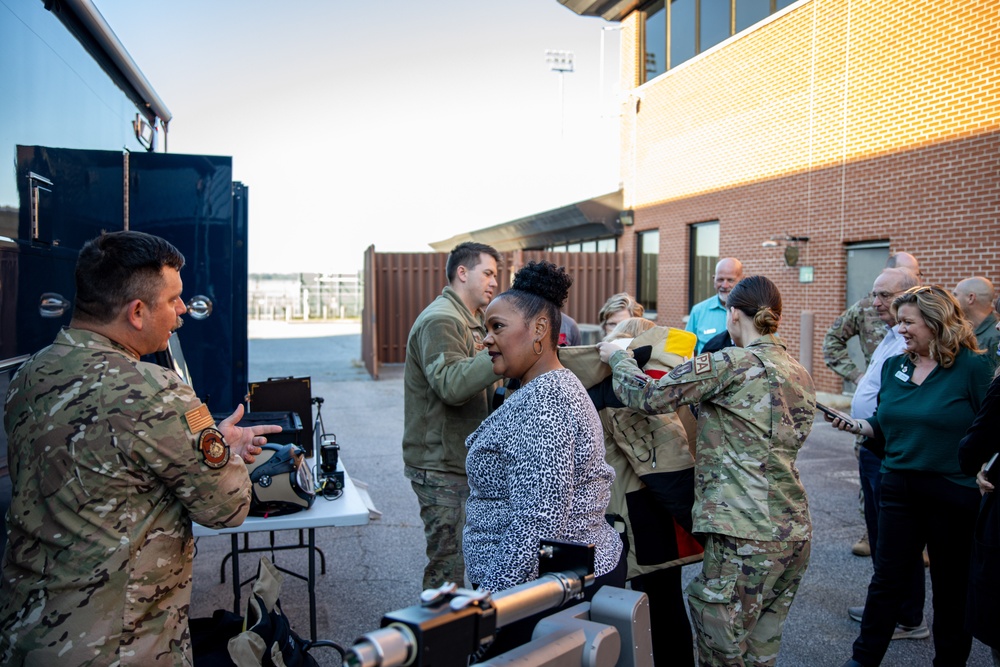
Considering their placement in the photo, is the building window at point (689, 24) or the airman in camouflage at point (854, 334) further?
the building window at point (689, 24)

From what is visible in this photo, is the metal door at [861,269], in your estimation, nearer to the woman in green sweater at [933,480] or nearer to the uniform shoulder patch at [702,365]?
the woman in green sweater at [933,480]

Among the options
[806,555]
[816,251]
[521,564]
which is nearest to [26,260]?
[521,564]

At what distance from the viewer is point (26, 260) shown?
2.91 m

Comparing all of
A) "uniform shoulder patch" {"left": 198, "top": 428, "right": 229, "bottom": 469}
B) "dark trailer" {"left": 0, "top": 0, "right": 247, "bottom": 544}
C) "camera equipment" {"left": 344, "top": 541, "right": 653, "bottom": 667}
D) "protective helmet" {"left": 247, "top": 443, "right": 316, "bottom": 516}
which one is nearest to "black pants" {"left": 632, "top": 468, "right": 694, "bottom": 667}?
"protective helmet" {"left": 247, "top": 443, "right": 316, "bottom": 516}

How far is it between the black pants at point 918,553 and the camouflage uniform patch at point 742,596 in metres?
0.87

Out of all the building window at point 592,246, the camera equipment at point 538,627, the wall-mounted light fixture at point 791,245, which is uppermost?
the building window at point 592,246

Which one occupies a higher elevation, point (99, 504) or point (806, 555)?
point (99, 504)

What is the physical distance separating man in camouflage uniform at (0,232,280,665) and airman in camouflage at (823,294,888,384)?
501 centimetres

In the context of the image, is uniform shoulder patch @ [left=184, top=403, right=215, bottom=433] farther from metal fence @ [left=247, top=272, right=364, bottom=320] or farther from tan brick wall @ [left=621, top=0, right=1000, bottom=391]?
metal fence @ [left=247, top=272, right=364, bottom=320]

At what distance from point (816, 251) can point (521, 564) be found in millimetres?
12831

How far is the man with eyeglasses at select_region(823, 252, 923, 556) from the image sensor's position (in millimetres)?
5707

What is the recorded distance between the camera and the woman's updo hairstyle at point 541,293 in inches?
99.3

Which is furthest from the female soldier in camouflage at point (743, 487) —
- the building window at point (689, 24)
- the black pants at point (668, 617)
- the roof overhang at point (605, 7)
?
the roof overhang at point (605, 7)

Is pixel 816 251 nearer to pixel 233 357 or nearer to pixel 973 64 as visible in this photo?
pixel 973 64
